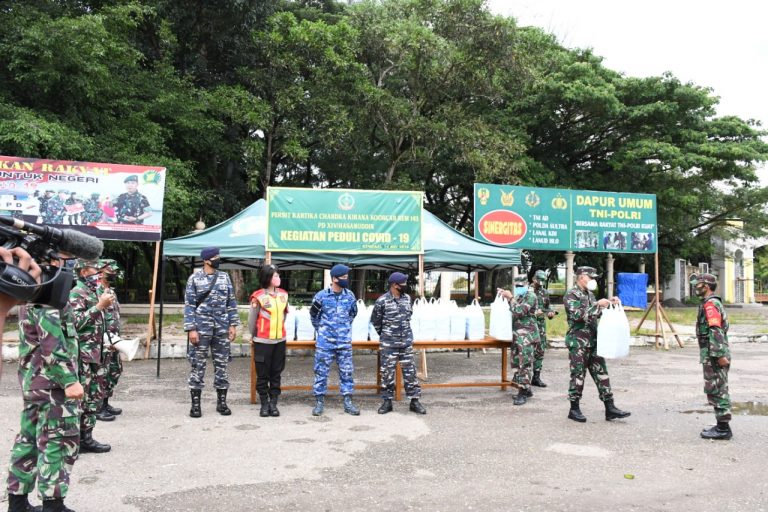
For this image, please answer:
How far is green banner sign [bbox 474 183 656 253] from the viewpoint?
12609 mm

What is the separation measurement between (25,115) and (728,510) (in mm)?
15333

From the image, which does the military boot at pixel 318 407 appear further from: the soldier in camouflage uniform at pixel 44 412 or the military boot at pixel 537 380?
the military boot at pixel 537 380

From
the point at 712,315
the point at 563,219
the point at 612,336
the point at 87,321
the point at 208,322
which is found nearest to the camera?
the point at 87,321

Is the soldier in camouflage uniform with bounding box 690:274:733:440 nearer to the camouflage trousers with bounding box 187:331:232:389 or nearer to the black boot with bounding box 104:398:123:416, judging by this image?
the camouflage trousers with bounding box 187:331:232:389

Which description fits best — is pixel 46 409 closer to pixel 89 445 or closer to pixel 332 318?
pixel 89 445

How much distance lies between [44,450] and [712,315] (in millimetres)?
5739

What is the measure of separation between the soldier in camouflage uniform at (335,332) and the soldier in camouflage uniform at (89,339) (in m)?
2.33

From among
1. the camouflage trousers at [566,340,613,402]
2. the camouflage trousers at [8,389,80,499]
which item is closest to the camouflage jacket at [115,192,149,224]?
the camouflage trousers at [8,389,80,499]

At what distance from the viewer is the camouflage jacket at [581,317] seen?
6.34 meters

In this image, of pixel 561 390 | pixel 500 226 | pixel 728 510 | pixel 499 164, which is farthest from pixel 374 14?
pixel 728 510

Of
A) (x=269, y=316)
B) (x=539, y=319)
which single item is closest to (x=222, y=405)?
(x=269, y=316)

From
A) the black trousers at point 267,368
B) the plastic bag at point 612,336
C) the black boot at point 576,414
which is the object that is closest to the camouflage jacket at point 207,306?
the black trousers at point 267,368

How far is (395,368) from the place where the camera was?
706 centimetres

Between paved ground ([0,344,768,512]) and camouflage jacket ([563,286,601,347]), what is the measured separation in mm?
907
